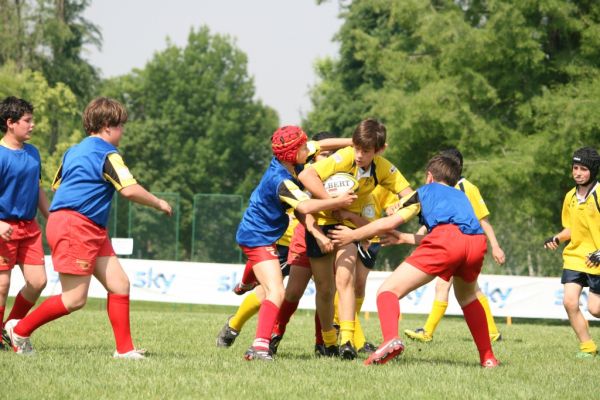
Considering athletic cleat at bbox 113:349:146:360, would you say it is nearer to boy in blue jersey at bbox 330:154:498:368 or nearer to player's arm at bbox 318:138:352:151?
boy in blue jersey at bbox 330:154:498:368

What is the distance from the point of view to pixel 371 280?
60.7ft

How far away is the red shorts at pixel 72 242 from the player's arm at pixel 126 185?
381 millimetres

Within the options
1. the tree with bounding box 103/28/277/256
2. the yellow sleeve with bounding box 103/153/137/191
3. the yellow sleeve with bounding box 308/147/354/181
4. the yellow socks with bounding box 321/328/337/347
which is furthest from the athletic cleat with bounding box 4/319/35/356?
the tree with bounding box 103/28/277/256

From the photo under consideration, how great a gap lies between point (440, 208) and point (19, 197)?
11.3 ft

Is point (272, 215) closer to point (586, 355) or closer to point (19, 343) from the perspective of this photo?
point (19, 343)

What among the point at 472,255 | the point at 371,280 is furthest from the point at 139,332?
the point at 371,280

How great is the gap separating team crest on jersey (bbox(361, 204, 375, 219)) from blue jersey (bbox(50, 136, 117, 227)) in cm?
217

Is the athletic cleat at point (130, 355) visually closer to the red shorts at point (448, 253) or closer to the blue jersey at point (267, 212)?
the blue jersey at point (267, 212)

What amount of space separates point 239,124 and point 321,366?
53.2 m

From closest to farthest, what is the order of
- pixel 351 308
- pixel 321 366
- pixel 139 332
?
pixel 321 366, pixel 351 308, pixel 139 332

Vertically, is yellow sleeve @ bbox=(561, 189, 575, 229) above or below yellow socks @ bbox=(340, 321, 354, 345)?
above

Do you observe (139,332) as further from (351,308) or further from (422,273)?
(422,273)

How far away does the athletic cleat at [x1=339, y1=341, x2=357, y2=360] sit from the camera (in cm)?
756

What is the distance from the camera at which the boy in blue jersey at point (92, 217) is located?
6914mm
